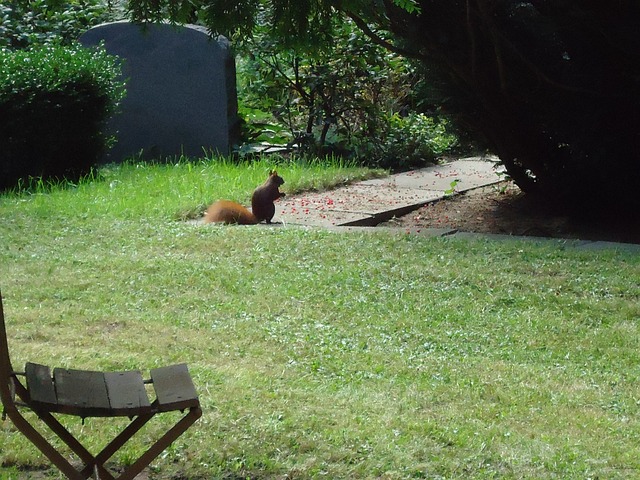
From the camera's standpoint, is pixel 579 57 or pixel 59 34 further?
pixel 59 34

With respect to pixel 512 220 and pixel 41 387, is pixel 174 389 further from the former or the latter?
pixel 512 220

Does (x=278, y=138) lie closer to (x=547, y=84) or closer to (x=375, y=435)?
(x=547, y=84)

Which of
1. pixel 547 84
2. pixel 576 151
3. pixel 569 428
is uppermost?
pixel 547 84

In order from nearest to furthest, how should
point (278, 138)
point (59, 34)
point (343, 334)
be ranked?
point (343, 334)
point (278, 138)
point (59, 34)

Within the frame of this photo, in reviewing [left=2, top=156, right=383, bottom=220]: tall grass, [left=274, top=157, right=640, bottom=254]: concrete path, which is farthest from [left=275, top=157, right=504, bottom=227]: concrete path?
[left=2, top=156, right=383, bottom=220]: tall grass

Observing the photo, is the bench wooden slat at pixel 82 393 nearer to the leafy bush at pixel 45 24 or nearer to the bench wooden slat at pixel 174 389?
the bench wooden slat at pixel 174 389

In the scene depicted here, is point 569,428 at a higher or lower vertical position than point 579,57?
lower

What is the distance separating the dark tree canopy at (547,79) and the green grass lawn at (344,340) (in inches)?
55.0

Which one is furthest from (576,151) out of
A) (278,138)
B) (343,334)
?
(278,138)

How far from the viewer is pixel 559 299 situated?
5590 millimetres

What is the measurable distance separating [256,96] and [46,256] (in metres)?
6.60

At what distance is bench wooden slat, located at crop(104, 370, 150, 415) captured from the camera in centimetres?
290

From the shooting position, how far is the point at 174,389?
3082 mm

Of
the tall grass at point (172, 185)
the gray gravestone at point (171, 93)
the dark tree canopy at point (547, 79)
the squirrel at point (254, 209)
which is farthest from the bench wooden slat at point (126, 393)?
the gray gravestone at point (171, 93)
